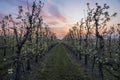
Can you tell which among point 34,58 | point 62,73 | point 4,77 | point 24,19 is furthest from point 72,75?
point 34,58

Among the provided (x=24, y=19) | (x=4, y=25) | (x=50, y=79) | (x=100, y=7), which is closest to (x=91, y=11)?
(x=100, y=7)

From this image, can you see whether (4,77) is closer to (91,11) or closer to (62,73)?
(62,73)

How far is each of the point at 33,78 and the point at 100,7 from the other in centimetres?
1158

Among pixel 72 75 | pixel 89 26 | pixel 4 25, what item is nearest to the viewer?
pixel 72 75

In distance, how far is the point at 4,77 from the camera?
2216 centimetres

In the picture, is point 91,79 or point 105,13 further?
point 105,13

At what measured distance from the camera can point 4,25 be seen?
191ft

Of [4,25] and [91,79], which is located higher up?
[4,25]

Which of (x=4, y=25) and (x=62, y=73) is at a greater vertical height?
(x=4, y=25)

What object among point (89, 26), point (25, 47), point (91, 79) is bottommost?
point (91, 79)

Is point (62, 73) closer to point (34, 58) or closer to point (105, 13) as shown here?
point (105, 13)

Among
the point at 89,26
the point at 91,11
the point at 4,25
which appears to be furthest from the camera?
the point at 4,25

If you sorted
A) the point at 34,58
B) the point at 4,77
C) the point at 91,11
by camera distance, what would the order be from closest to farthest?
1. the point at 4,77
2. the point at 91,11
3. the point at 34,58

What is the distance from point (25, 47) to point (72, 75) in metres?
8.58
